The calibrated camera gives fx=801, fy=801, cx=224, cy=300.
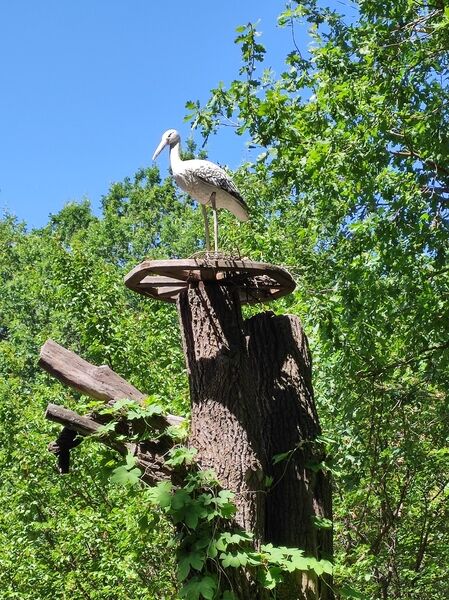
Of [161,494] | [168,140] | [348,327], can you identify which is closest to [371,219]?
[348,327]

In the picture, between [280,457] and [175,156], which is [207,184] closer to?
[175,156]

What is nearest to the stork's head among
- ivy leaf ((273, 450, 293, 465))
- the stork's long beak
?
the stork's long beak

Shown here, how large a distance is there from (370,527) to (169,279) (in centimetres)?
466

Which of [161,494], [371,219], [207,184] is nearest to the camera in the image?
[161,494]

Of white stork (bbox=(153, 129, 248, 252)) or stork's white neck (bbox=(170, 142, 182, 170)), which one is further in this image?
stork's white neck (bbox=(170, 142, 182, 170))

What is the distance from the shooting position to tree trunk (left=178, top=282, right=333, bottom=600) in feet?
11.2

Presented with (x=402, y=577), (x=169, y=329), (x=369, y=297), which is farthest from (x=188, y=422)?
(x=169, y=329)

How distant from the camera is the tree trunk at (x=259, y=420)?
3426 mm

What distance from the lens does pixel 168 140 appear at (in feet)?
13.2

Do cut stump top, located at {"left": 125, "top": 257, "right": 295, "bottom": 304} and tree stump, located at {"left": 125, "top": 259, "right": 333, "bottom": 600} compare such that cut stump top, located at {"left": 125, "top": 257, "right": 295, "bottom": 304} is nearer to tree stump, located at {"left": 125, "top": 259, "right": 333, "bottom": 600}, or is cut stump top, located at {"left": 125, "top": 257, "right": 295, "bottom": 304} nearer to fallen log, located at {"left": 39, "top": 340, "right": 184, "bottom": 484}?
tree stump, located at {"left": 125, "top": 259, "right": 333, "bottom": 600}

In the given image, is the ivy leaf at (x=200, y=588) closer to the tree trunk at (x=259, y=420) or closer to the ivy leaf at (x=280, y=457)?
the tree trunk at (x=259, y=420)

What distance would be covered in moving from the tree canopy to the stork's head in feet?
2.45

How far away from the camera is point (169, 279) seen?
379 centimetres

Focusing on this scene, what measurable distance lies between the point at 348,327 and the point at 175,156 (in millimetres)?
2256
